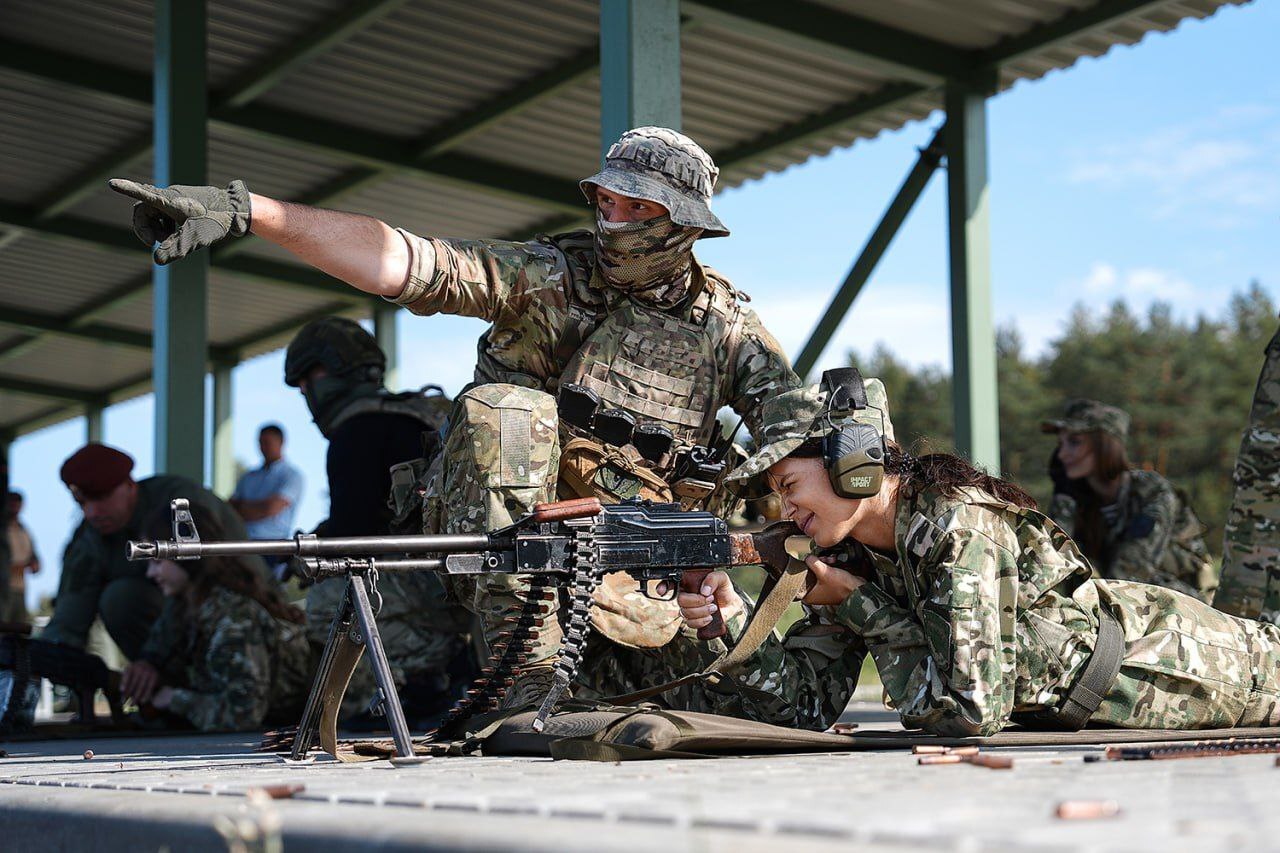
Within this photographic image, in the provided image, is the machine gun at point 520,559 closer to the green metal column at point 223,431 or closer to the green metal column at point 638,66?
the green metal column at point 638,66

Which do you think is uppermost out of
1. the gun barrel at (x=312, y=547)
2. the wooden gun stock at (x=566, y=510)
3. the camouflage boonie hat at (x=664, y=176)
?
the camouflage boonie hat at (x=664, y=176)

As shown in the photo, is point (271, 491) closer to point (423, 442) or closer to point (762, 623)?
point (423, 442)

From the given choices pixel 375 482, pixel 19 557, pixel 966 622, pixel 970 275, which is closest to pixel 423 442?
pixel 375 482

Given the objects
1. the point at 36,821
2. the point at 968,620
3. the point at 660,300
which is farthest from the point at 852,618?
the point at 36,821

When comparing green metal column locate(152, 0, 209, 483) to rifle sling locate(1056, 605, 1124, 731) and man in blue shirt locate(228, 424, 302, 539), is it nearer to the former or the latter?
man in blue shirt locate(228, 424, 302, 539)

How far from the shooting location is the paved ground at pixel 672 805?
175 centimetres

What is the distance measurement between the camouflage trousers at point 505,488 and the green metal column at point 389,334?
917 centimetres

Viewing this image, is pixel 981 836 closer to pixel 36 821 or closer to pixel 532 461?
pixel 36 821

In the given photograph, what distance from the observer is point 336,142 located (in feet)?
34.9

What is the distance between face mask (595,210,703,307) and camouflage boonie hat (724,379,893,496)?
0.92 m

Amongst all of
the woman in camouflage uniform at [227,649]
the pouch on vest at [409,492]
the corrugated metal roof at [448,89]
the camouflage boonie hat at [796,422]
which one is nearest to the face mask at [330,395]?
the woman in camouflage uniform at [227,649]

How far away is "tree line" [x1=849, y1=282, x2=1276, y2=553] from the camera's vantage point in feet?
154

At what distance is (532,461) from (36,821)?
1893mm

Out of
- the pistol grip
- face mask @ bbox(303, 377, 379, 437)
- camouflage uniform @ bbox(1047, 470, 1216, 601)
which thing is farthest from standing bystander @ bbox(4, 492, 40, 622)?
the pistol grip
